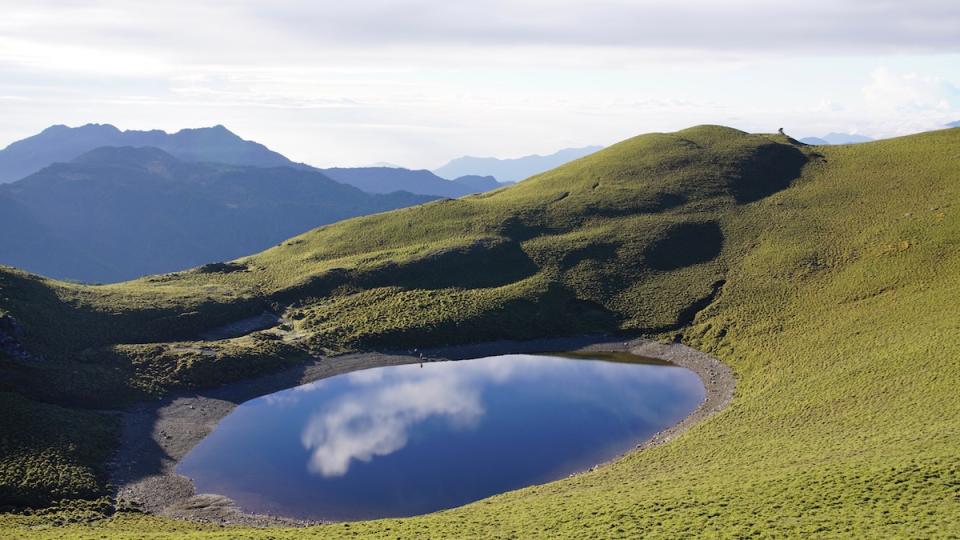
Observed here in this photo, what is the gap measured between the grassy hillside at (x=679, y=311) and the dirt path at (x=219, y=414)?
230 centimetres

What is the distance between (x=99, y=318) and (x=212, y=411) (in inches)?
922

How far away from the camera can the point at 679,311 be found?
81750 millimetres

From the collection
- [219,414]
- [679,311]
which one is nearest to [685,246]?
[679,311]

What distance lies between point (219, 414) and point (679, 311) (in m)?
56.2

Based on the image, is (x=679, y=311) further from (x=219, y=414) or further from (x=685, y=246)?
(x=219, y=414)

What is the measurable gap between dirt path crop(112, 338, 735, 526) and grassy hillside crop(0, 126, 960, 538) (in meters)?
2.30

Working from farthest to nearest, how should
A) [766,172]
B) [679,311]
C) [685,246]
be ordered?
[766,172], [685,246], [679,311]

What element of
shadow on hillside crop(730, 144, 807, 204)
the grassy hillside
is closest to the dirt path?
the grassy hillside

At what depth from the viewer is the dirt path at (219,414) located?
146 ft

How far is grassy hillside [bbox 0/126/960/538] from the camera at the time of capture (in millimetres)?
34156

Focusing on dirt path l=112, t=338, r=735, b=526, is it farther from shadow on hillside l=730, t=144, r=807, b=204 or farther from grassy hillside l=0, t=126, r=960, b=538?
shadow on hillside l=730, t=144, r=807, b=204

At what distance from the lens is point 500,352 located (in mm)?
77250

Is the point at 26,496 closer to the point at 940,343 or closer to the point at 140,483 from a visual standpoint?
the point at 140,483

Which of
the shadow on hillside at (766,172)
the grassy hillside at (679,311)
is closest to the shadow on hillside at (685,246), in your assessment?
the grassy hillside at (679,311)
